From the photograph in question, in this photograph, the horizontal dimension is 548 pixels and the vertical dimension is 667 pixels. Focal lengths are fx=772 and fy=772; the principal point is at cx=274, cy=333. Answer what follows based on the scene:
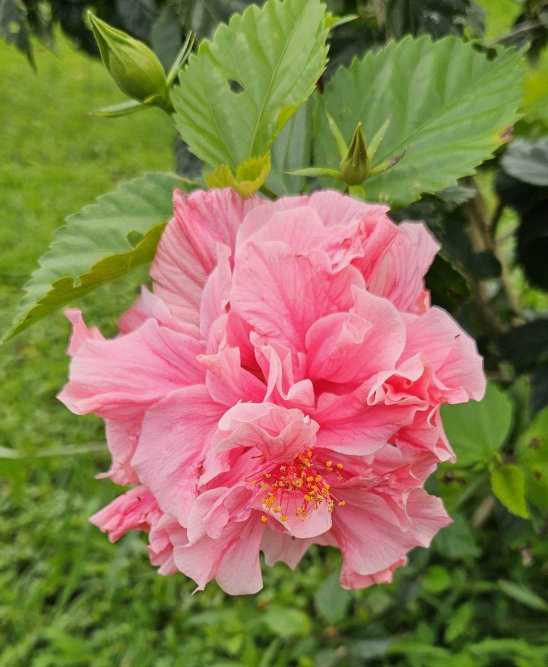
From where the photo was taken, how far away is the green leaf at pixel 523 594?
1.50 meters

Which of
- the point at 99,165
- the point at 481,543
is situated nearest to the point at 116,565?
the point at 481,543

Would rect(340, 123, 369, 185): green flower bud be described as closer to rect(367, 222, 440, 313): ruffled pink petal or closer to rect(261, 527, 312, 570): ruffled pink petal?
rect(367, 222, 440, 313): ruffled pink petal

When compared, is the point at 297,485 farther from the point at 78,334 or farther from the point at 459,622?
the point at 459,622

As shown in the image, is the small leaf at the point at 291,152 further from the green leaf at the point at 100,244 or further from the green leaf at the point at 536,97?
the green leaf at the point at 536,97

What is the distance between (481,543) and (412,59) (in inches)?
48.8

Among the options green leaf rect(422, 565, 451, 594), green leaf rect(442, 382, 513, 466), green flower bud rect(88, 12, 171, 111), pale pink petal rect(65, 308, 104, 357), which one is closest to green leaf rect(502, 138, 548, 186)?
green leaf rect(442, 382, 513, 466)

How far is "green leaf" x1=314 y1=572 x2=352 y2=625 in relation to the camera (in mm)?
1496

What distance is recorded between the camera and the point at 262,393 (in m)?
0.62

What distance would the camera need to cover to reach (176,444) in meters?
0.62

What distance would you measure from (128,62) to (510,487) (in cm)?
65

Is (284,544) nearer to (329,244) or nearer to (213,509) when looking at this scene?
(213,509)

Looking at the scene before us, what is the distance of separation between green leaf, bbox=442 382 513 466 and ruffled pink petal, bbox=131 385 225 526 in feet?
1.40

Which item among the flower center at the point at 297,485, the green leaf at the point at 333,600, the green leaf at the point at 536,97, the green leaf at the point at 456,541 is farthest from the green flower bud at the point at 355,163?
the green leaf at the point at 333,600

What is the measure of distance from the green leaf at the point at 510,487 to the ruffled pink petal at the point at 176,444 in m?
0.44
